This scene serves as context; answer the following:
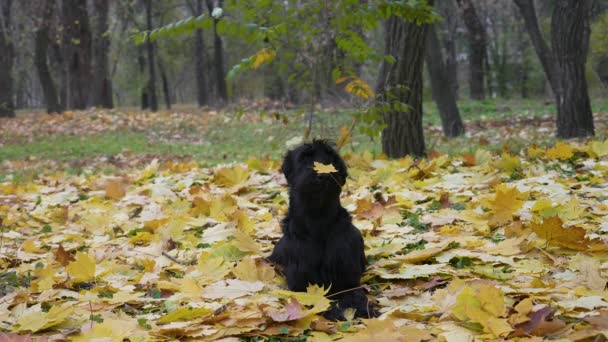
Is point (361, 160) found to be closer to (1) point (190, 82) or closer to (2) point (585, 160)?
(2) point (585, 160)

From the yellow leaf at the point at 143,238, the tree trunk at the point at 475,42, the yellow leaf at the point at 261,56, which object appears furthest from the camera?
the tree trunk at the point at 475,42

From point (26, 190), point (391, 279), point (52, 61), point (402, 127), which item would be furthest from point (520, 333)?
point (52, 61)

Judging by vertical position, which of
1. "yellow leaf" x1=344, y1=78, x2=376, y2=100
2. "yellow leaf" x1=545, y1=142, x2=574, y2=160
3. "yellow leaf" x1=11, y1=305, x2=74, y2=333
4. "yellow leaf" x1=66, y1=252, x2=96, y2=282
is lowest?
"yellow leaf" x1=11, y1=305, x2=74, y2=333

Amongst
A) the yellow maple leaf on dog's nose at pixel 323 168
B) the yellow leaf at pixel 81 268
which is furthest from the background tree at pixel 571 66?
the yellow leaf at pixel 81 268

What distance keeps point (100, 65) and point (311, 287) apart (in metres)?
31.2

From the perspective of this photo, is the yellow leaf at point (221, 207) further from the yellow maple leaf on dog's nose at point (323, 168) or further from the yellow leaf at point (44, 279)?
the yellow maple leaf on dog's nose at point (323, 168)

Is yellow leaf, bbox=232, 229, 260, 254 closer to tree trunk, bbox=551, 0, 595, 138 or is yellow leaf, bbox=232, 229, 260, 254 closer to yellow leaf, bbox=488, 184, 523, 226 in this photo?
yellow leaf, bbox=488, 184, 523, 226

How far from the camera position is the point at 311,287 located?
3.16 meters

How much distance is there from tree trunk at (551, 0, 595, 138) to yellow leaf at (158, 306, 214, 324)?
865 centimetres

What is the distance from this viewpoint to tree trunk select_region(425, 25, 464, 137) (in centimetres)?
1372

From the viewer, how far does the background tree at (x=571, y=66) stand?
32.2ft

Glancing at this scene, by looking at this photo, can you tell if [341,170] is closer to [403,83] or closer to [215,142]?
[403,83]

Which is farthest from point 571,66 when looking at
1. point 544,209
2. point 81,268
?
point 81,268

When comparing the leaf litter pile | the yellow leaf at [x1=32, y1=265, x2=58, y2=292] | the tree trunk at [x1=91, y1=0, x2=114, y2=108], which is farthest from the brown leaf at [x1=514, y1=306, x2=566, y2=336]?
the tree trunk at [x1=91, y1=0, x2=114, y2=108]
